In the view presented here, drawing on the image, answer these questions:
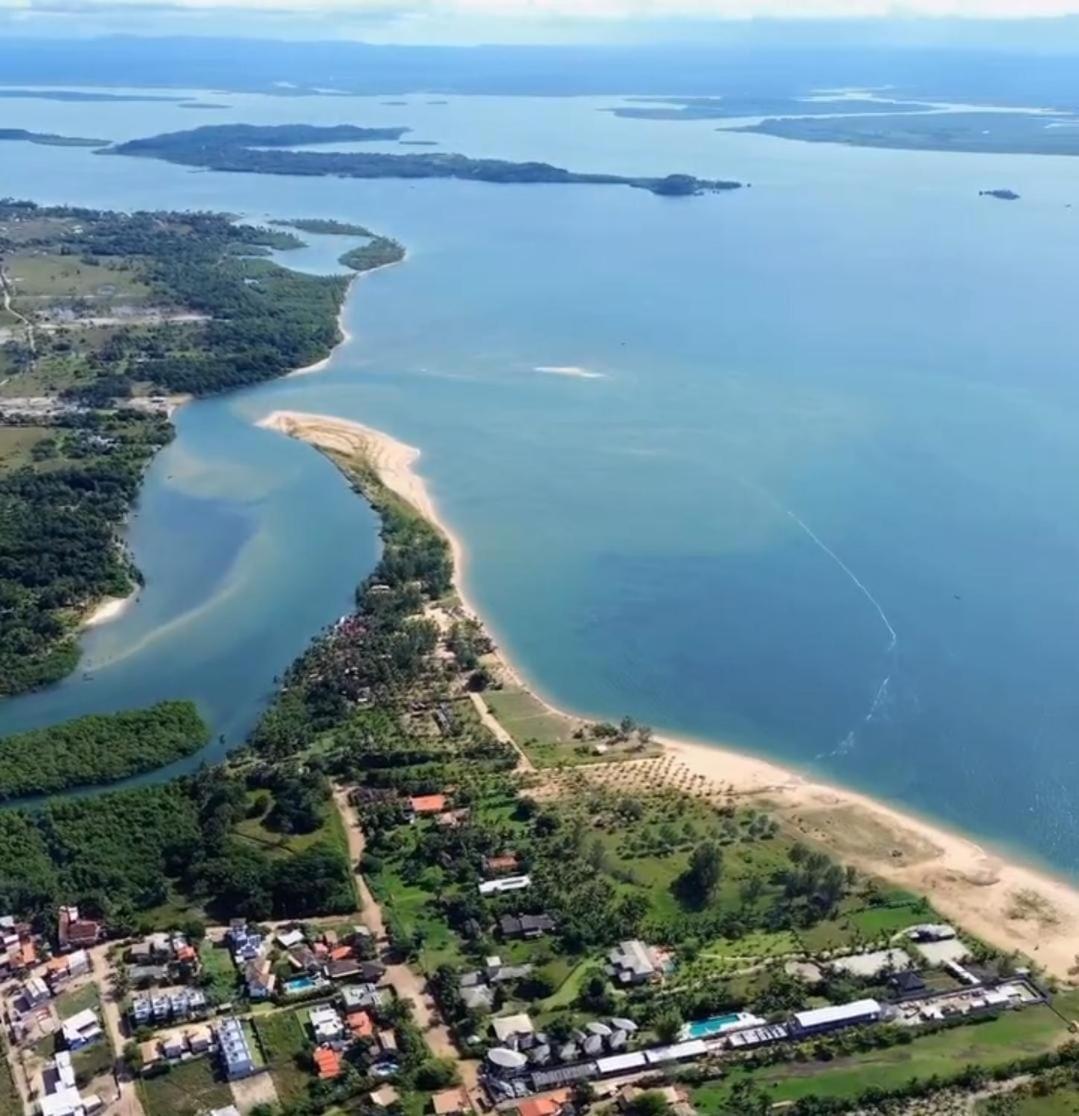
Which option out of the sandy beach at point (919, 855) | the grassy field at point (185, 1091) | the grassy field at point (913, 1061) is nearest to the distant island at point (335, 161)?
the sandy beach at point (919, 855)

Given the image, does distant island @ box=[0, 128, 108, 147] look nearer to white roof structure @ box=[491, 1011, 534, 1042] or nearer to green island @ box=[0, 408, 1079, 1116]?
green island @ box=[0, 408, 1079, 1116]

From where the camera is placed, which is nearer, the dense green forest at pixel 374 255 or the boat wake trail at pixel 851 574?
the boat wake trail at pixel 851 574

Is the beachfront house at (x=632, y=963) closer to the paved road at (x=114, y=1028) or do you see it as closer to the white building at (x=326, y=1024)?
the white building at (x=326, y=1024)

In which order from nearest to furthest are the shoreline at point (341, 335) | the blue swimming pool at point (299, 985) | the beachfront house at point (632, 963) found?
1. the blue swimming pool at point (299, 985)
2. the beachfront house at point (632, 963)
3. the shoreline at point (341, 335)

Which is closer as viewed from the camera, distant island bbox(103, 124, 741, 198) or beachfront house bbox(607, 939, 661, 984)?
beachfront house bbox(607, 939, 661, 984)

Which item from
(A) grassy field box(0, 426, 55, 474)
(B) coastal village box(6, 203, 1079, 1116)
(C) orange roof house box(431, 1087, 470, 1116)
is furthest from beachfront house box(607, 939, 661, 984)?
(A) grassy field box(0, 426, 55, 474)

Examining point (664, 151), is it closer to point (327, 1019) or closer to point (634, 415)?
point (634, 415)
